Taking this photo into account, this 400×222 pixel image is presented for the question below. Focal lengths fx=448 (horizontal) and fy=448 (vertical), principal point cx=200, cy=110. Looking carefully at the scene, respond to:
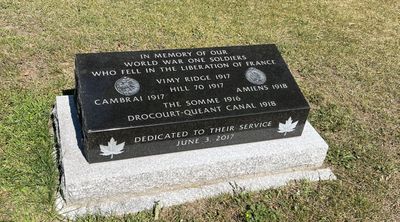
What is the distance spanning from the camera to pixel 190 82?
3531 mm

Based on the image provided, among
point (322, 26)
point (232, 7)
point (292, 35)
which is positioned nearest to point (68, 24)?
point (232, 7)

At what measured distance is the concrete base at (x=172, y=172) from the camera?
3.24 m

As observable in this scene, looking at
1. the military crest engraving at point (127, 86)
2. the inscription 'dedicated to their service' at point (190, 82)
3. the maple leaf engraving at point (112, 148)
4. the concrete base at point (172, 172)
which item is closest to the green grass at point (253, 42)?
the concrete base at point (172, 172)

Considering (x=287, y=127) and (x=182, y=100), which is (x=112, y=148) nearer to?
(x=182, y=100)

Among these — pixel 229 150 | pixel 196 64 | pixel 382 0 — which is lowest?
pixel 382 0

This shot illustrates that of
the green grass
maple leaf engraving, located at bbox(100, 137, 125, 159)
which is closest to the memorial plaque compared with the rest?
maple leaf engraving, located at bbox(100, 137, 125, 159)

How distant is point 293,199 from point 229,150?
660 millimetres

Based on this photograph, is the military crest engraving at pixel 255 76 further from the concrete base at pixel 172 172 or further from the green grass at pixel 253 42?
the green grass at pixel 253 42

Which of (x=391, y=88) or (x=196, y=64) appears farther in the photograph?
(x=391, y=88)

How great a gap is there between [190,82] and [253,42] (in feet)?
9.24

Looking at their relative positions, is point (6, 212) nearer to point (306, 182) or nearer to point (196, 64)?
point (196, 64)

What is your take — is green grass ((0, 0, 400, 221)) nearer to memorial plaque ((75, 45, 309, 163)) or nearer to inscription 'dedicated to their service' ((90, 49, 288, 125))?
memorial plaque ((75, 45, 309, 163))

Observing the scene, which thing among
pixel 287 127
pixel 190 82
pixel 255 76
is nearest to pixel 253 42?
pixel 255 76

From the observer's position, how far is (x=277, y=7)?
283 inches
